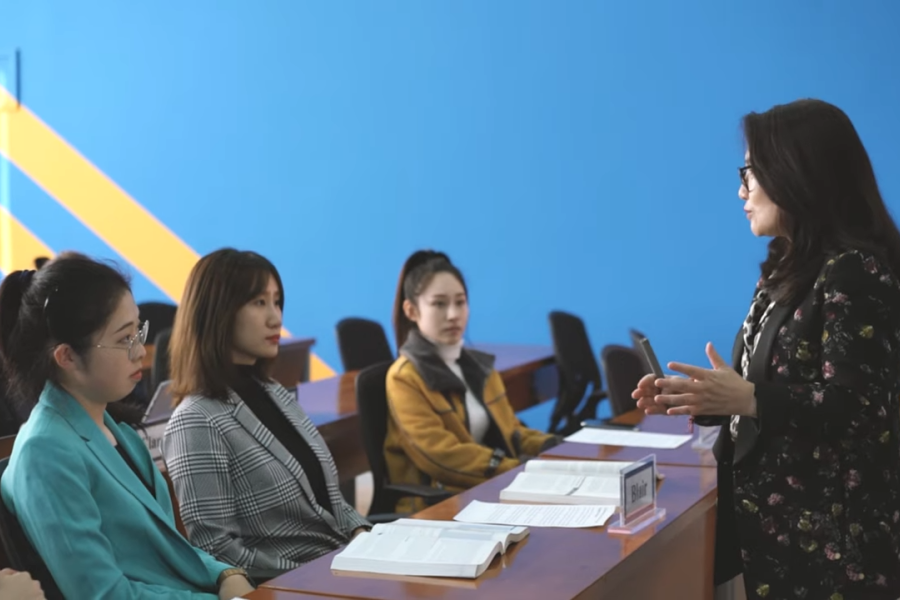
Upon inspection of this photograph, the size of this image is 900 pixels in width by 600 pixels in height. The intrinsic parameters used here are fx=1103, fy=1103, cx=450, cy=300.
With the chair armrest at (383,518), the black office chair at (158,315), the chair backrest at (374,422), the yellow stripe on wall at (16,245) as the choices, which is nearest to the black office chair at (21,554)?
the chair armrest at (383,518)

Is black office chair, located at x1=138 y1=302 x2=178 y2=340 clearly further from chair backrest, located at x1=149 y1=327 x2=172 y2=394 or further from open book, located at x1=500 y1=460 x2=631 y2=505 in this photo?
open book, located at x1=500 y1=460 x2=631 y2=505

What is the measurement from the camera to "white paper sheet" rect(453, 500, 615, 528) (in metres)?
2.22

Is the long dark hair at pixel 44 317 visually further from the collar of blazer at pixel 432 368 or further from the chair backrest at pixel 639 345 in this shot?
the collar of blazer at pixel 432 368

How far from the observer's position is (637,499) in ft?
7.13

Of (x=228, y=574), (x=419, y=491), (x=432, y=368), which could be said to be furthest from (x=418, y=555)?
(x=432, y=368)

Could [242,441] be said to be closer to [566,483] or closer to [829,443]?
[566,483]

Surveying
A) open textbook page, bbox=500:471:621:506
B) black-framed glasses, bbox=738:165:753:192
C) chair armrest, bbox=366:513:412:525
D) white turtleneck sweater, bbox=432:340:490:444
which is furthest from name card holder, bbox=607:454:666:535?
white turtleneck sweater, bbox=432:340:490:444

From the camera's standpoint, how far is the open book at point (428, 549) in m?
1.85

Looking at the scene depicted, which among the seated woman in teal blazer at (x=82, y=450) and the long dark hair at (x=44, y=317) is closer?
the seated woman in teal blazer at (x=82, y=450)

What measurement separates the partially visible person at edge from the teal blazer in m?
0.88

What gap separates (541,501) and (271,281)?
0.78 metres

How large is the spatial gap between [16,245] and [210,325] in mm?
5368

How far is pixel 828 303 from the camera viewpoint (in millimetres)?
1853

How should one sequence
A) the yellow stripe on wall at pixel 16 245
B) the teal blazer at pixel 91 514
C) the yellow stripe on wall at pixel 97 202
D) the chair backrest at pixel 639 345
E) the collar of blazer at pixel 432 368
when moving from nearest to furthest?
1. the teal blazer at pixel 91 514
2. the chair backrest at pixel 639 345
3. the collar of blazer at pixel 432 368
4. the yellow stripe on wall at pixel 97 202
5. the yellow stripe on wall at pixel 16 245
